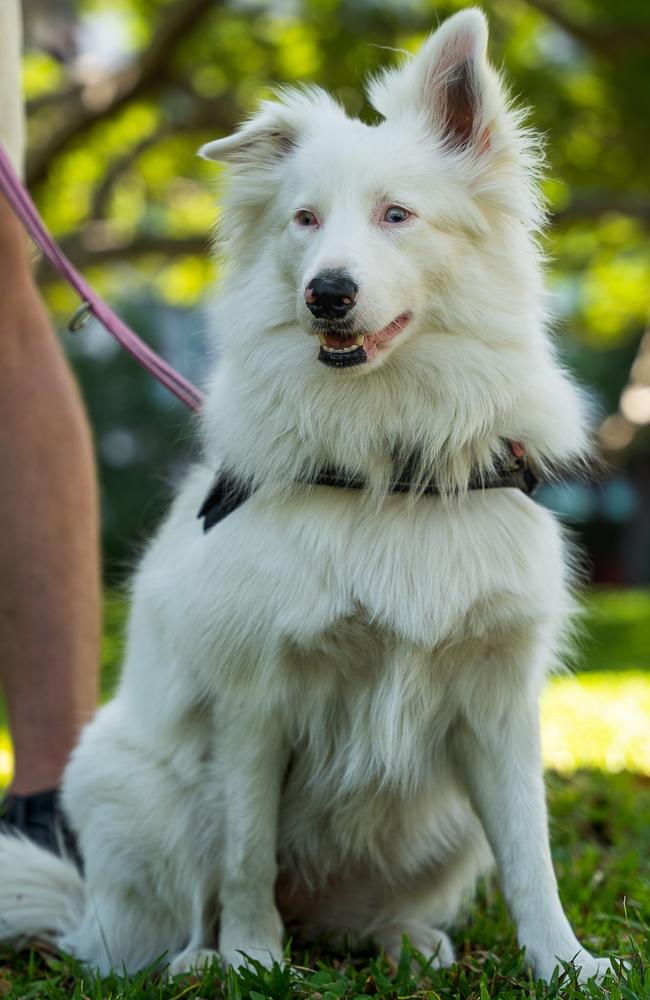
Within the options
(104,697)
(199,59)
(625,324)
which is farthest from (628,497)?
(104,697)

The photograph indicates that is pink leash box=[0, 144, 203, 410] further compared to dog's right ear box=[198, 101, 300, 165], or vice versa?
pink leash box=[0, 144, 203, 410]

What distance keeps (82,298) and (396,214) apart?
1.02m

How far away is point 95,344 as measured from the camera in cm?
1925

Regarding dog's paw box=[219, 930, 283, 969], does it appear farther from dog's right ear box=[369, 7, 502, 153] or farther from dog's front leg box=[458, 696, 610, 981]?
dog's right ear box=[369, 7, 502, 153]

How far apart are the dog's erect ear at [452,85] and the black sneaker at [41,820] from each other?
79.6 inches

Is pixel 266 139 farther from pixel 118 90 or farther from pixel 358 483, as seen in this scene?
pixel 118 90

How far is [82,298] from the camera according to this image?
3.17 m

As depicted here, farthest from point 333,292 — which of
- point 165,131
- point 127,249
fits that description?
point 165,131

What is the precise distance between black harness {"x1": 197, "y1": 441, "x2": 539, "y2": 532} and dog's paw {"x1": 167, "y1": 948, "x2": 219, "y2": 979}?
957mm

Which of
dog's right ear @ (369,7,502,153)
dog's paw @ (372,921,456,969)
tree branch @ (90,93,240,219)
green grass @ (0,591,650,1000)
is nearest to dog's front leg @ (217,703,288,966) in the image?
green grass @ (0,591,650,1000)

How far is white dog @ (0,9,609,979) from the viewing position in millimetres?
2494

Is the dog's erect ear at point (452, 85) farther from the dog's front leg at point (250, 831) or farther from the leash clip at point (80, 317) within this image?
the dog's front leg at point (250, 831)

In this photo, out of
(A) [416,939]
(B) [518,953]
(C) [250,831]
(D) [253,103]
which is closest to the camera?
(B) [518,953]

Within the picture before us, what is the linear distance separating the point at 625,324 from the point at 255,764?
61.2ft
